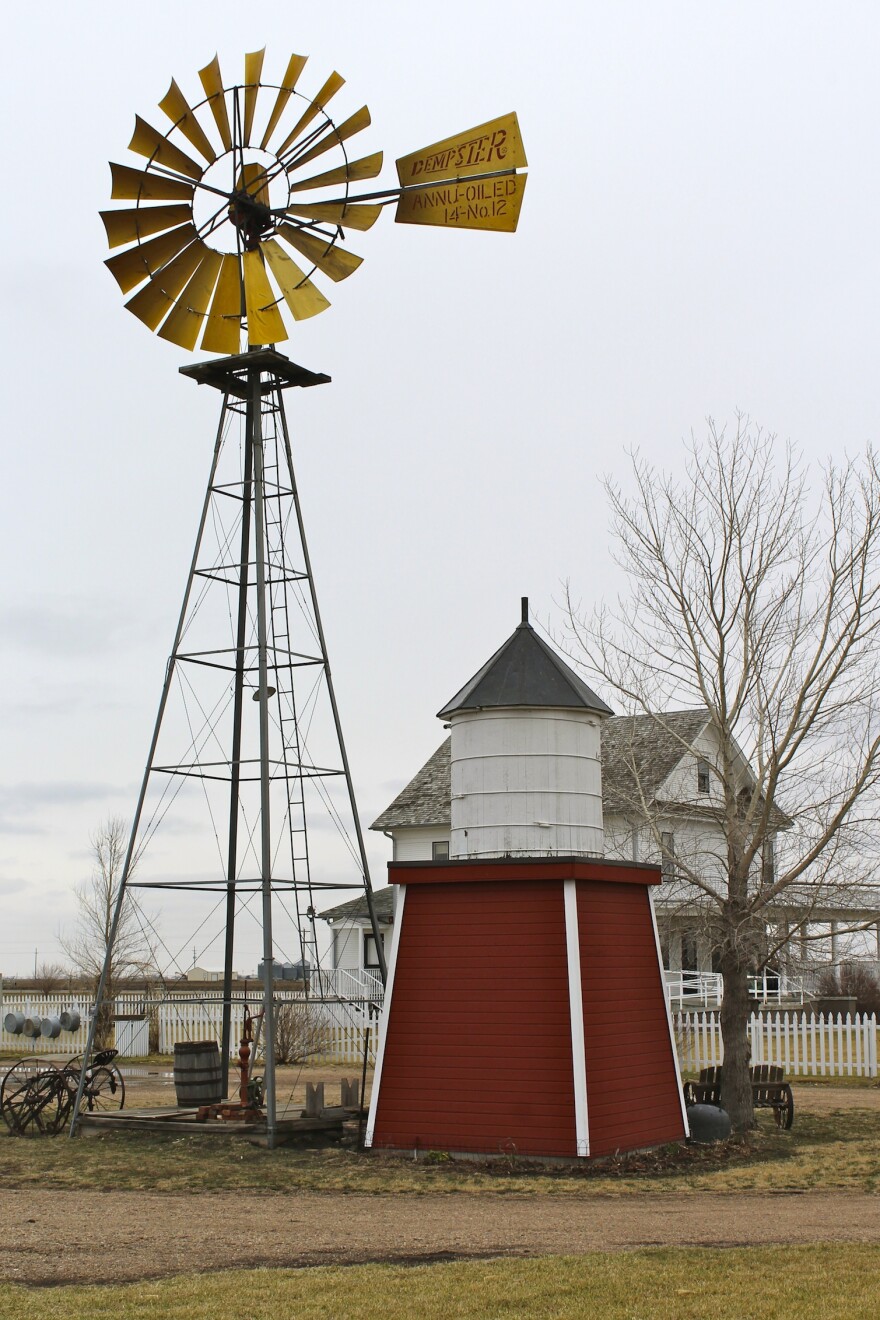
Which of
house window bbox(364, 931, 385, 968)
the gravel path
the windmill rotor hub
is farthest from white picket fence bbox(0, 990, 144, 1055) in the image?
the gravel path

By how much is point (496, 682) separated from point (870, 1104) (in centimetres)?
1123

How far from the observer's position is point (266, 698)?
58.4ft

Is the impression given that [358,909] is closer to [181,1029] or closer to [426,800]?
[426,800]

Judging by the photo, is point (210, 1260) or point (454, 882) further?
point (454, 882)

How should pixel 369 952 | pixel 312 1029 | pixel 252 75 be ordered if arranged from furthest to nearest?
pixel 369 952
pixel 312 1029
pixel 252 75

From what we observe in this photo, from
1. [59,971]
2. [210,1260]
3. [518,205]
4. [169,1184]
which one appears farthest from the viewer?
[59,971]

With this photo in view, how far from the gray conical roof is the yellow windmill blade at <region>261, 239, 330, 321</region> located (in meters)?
4.93

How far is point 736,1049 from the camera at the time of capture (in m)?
19.3

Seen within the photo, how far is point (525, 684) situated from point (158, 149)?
800 centimetres

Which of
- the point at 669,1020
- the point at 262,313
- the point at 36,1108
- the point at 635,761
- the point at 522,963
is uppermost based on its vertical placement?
the point at 262,313

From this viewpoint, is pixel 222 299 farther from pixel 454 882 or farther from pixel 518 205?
pixel 454 882

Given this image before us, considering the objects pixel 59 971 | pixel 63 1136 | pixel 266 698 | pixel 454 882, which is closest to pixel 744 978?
pixel 454 882

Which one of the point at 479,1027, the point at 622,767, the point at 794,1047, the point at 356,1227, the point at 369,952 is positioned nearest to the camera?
the point at 356,1227

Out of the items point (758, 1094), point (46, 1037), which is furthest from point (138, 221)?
point (46, 1037)
